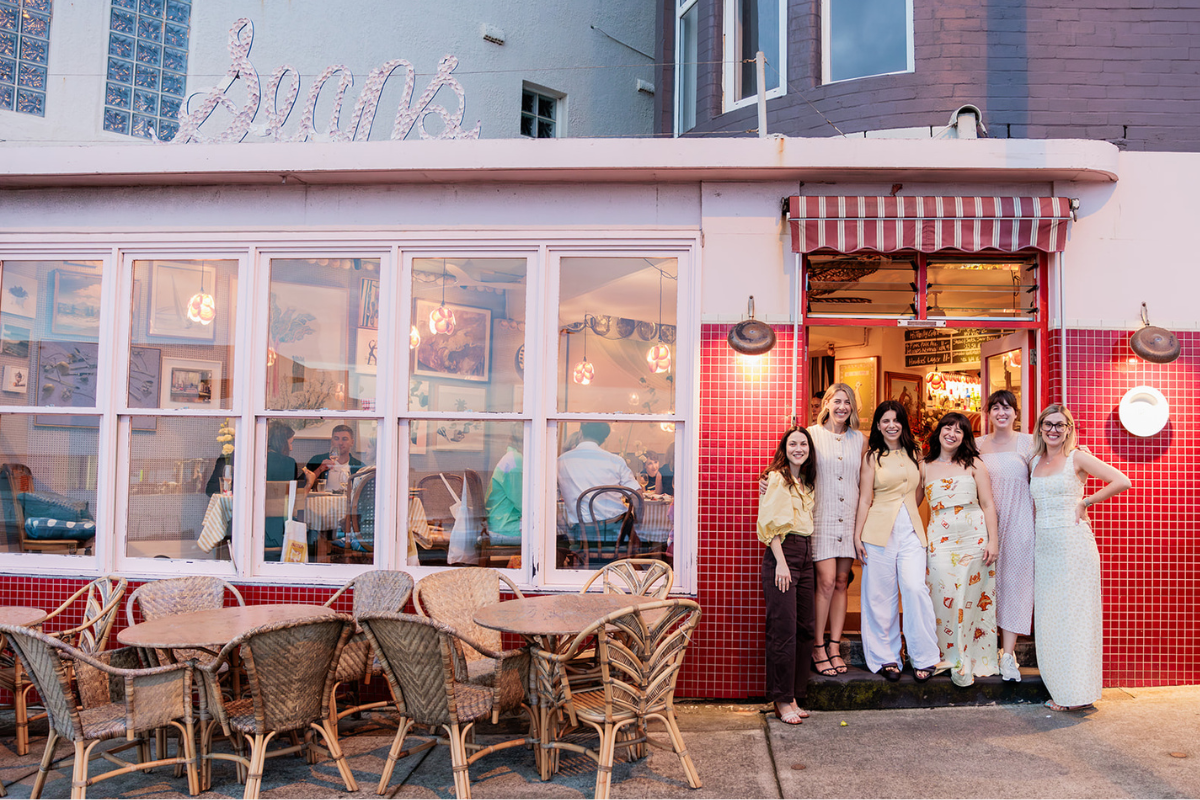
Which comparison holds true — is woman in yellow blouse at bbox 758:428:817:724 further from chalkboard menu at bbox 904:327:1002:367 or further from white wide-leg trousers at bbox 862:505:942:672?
chalkboard menu at bbox 904:327:1002:367

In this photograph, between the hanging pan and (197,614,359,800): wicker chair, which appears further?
the hanging pan

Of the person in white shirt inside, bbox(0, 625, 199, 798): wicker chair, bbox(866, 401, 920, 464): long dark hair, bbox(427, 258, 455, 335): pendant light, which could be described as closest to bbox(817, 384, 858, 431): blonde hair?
bbox(866, 401, 920, 464): long dark hair

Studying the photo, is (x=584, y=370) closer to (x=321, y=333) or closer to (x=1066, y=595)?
(x=321, y=333)

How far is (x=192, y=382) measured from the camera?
617 centimetres

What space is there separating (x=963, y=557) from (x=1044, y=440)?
0.89m

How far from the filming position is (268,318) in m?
6.11

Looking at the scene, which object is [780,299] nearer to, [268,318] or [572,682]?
[572,682]

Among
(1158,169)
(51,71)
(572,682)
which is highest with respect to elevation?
(51,71)

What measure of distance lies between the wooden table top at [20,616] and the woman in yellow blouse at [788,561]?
420 cm

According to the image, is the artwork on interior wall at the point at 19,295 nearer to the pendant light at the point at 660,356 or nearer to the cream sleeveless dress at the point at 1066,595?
the pendant light at the point at 660,356

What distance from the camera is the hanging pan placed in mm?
5543

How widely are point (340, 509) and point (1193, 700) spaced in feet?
19.0

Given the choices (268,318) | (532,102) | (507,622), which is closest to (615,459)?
(507,622)

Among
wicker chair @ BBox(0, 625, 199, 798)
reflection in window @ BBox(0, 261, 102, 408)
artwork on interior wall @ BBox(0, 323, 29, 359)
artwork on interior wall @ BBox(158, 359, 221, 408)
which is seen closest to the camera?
wicker chair @ BBox(0, 625, 199, 798)
